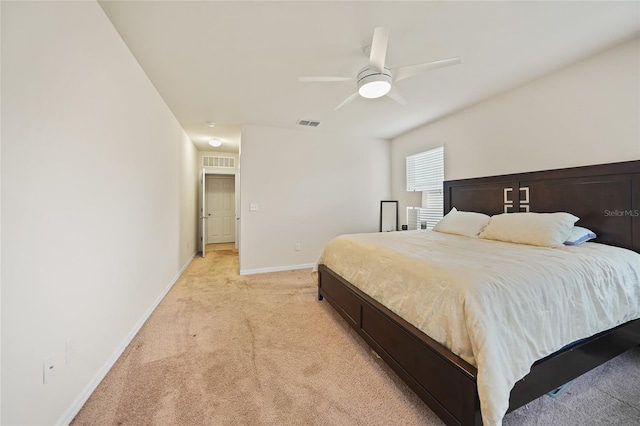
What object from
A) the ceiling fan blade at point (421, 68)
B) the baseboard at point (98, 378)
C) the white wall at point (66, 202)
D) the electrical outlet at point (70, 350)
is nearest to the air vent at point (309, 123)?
the ceiling fan blade at point (421, 68)

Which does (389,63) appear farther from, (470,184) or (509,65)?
(470,184)

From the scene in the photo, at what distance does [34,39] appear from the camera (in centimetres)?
115

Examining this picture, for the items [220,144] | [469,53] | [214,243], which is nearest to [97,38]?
[469,53]

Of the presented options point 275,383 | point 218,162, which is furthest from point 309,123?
point 275,383

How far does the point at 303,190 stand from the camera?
4594 mm

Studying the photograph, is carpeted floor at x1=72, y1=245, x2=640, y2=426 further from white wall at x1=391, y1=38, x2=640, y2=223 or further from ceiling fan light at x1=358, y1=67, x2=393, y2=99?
ceiling fan light at x1=358, y1=67, x2=393, y2=99

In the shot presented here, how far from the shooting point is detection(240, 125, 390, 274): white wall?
4238mm

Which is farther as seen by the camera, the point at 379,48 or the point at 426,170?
the point at 426,170

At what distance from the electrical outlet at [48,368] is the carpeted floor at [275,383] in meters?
0.36

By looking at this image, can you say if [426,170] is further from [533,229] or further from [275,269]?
[275,269]

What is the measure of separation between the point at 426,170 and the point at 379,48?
2.99 meters

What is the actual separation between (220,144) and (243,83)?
3.08 m

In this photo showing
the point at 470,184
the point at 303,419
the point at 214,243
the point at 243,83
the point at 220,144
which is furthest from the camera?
the point at 214,243

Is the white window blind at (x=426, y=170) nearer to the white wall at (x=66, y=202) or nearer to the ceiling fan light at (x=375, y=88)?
the ceiling fan light at (x=375, y=88)
